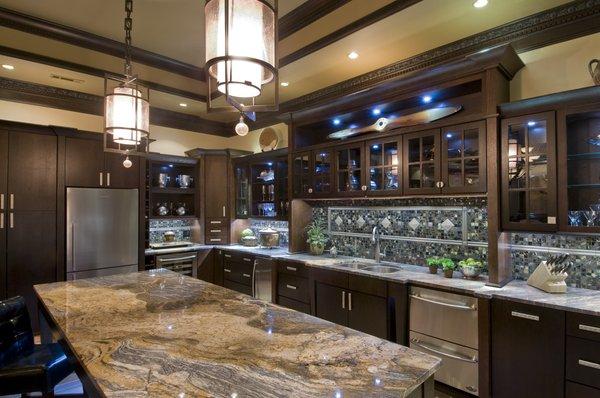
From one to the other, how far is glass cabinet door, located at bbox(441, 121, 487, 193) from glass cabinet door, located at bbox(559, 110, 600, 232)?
52 centimetres

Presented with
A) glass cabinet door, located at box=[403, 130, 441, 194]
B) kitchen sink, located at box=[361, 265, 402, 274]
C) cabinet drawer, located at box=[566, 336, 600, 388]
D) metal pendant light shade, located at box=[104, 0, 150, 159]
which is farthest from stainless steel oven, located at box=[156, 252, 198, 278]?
cabinet drawer, located at box=[566, 336, 600, 388]

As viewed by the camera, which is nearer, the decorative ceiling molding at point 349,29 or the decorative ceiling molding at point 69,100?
the decorative ceiling molding at point 349,29

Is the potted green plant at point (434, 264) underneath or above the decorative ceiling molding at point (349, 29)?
underneath

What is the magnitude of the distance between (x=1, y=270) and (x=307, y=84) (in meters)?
4.04

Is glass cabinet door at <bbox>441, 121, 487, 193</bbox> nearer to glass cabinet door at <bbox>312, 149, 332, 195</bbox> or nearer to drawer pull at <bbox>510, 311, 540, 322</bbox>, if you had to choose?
drawer pull at <bbox>510, 311, 540, 322</bbox>

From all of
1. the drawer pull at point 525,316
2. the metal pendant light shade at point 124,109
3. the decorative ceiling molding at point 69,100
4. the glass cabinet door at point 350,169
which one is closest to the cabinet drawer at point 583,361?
the drawer pull at point 525,316

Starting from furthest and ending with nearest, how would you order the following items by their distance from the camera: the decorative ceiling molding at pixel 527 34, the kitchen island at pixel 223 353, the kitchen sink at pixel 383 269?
1. the kitchen sink at pixel 383 269
2. the decorative ceiling molding at pixel 527 34
3. the kitchen island at pixel 223 353

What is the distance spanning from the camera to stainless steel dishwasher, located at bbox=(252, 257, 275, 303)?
14.1 ft

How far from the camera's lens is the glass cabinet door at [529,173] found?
2.44m

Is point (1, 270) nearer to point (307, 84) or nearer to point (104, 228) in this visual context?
point (104, 228)

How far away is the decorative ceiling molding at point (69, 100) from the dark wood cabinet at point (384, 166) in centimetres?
340

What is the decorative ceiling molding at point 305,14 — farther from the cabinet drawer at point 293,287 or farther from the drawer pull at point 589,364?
the drawer pull at point 589,364

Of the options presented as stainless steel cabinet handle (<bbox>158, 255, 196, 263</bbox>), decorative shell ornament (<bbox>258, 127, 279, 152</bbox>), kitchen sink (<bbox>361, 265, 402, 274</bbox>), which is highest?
decorative shell ornament (<bbox>258, 127, 279, 152</bbox>)

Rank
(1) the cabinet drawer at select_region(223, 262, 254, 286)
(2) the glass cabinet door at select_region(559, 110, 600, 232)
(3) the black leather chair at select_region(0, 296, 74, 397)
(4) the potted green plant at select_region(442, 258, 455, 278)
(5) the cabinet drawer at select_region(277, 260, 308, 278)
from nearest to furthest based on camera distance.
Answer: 1. (3) the black leather chair at select_region(0, 296, 74, 397)
2. (2) the glass cabinet door at select_region(559, 110, 600, 232)
3. (4) the potted green plant at select_region(442, 258, 455, 278)
4. (5) the cabinet drawer at select_region(277, 260, 308, 278)
5. (1) the cabinet drawer at select_region(223, 262, 254, 286)
